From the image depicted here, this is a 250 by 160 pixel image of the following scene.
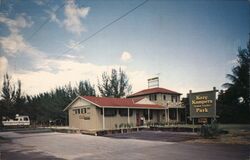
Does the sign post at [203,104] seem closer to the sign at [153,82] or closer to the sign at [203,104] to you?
the sign at [203,104]

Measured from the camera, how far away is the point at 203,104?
18.1 m

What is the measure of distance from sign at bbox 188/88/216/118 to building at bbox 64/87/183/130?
11281 millimetres

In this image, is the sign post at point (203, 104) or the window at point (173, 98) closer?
the sign post at point (203, 104)

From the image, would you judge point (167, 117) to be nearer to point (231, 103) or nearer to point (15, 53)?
point (231, 103)

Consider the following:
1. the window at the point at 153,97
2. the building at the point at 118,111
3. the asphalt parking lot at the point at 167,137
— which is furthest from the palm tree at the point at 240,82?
the asphalt parking lot at the point at 167,137

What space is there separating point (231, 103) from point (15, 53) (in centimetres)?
3221

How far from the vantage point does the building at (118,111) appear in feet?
91.7

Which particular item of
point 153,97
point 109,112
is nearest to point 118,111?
point 109,112

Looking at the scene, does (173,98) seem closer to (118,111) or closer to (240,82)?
(240,82)

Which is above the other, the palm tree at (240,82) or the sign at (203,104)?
the palm tree at (240,82)

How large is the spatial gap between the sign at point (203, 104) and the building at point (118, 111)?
11.3 meters

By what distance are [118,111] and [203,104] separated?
1344 centimetres

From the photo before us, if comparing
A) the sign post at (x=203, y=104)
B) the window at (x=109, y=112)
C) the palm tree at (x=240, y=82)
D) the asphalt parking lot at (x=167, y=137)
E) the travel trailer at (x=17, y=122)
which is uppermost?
the palm tree at (x=240, y=82)

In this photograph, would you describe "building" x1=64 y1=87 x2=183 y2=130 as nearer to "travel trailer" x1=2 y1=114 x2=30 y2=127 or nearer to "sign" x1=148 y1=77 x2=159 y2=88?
"sign" x1=148 y1=77 x2=159 y2=88
